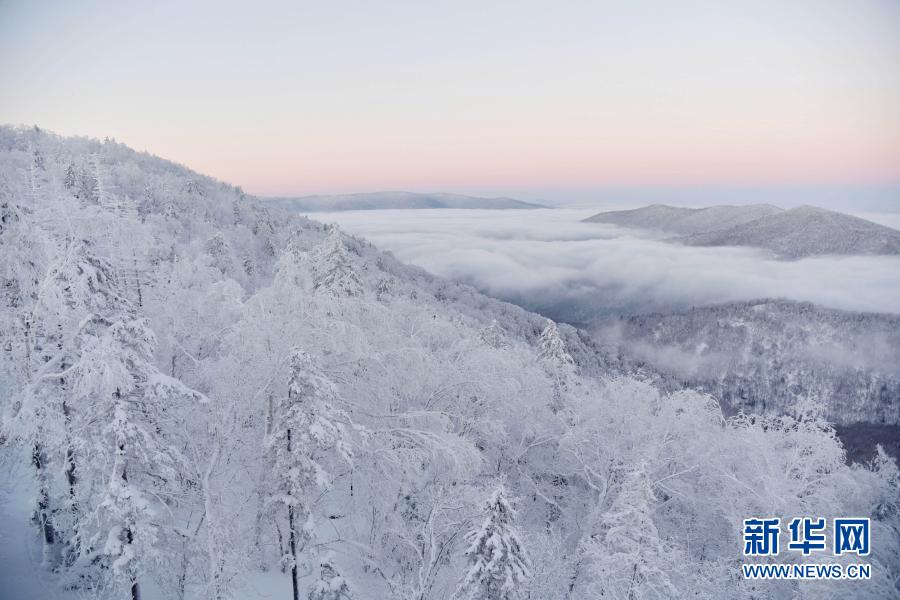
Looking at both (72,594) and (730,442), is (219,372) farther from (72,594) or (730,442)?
(730,442)

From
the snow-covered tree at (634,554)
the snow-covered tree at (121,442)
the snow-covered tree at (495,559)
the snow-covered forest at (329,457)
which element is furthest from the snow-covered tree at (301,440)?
the snow-covered tree at (634,554)

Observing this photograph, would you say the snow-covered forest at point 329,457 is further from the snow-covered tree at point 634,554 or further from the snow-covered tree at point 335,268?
the snow-covered tree at point 335,268

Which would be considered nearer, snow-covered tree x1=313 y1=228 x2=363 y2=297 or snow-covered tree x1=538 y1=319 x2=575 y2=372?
snow-covered tree x1=313 y1=228 x2=363 y2=297

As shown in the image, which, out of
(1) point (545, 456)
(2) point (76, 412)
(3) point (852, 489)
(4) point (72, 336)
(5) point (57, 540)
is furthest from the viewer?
(1) point (545, 456)

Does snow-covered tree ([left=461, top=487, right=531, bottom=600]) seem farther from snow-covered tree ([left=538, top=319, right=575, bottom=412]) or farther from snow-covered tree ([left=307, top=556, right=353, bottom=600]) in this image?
snow-covered tree ([left=538, top=319, right=575, bottom=412])

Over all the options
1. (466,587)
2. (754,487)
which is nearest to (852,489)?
(754,487)

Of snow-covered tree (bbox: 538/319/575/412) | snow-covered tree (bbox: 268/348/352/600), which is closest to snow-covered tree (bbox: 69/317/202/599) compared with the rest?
snow-covered tree (bbox: 268/348/352/600)
